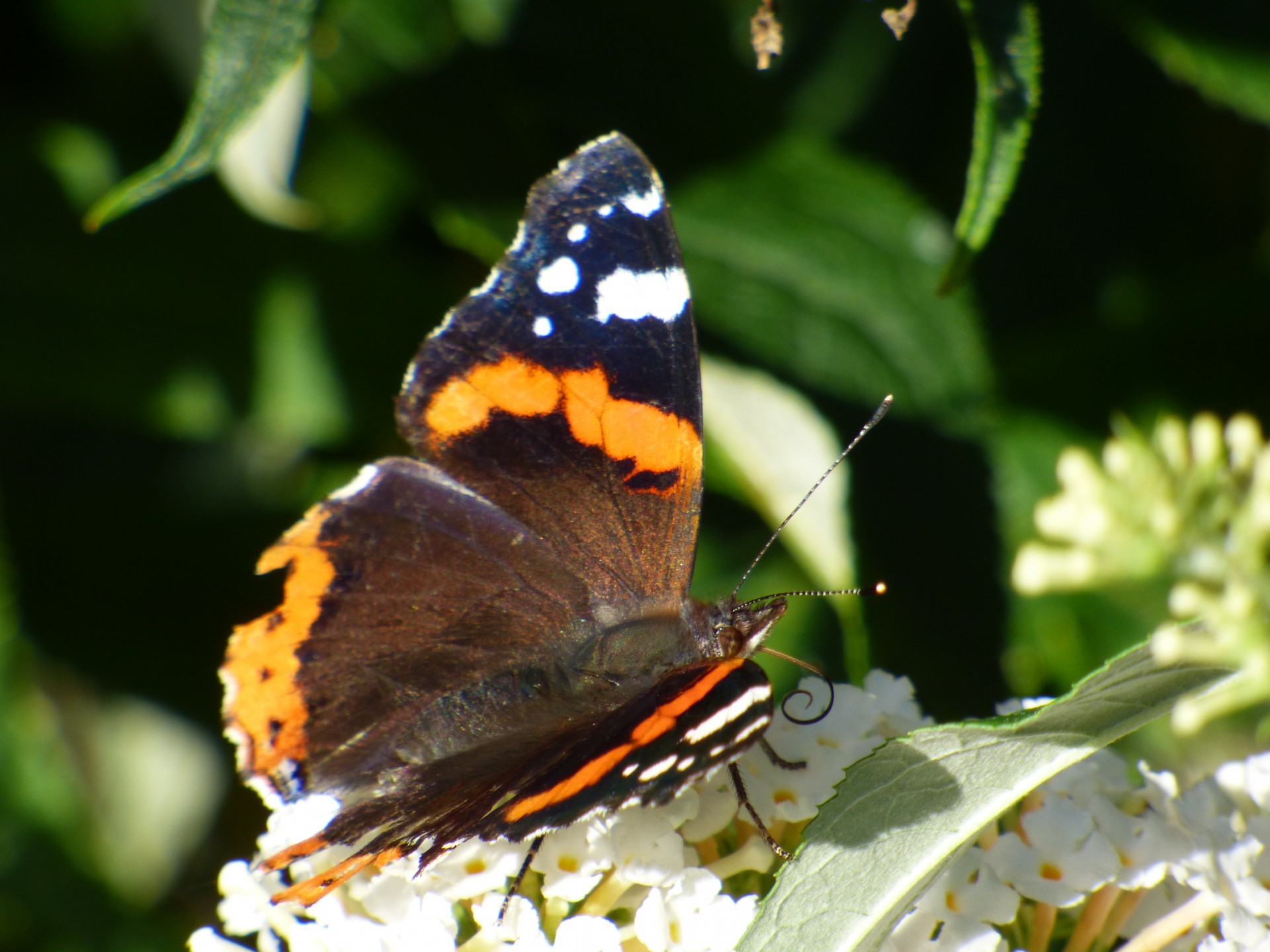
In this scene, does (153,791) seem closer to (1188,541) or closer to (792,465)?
(792,465)

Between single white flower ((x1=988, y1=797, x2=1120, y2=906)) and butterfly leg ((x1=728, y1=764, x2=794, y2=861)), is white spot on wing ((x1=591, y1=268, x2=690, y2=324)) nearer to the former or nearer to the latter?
butterfly leg ((x1=728, y1=764, x2=794, y2=861))

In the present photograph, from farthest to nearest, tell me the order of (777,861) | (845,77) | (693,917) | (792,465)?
(845,77) → (792,465) → (777,861) → (693,917)

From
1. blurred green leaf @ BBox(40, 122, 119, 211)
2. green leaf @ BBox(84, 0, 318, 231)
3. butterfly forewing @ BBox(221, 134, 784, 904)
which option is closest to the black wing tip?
butterfly forewing @ BBox(221, 134, 784, 904)

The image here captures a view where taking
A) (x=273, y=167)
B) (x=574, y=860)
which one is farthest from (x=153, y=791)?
(x=574, y=860)

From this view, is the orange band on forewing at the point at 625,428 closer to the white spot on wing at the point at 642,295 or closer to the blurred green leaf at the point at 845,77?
the white spot on wing at the point at 642,295

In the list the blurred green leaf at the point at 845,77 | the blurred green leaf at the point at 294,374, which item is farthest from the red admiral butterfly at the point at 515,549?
the blurred green leaf at the point at 845,77

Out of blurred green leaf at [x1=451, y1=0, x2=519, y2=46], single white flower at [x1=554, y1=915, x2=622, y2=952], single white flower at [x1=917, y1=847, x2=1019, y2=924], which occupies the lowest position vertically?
single white flower at [x1=917, y1=847, x2=1019, y2=924]
